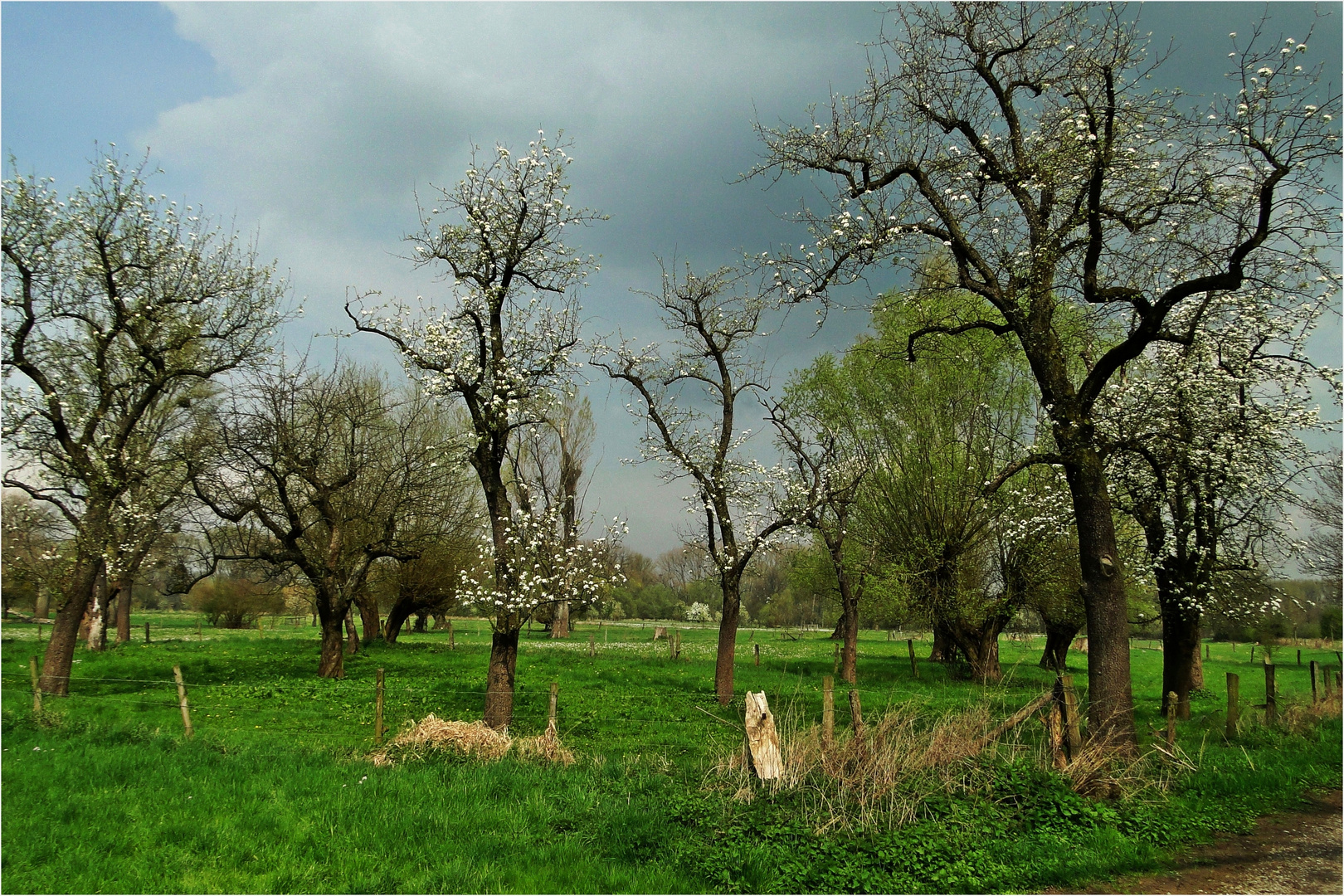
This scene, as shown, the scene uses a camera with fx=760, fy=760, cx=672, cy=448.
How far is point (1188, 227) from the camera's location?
1170 cm

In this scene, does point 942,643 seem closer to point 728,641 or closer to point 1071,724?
point 728,641

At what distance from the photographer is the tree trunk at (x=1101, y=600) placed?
428 inches

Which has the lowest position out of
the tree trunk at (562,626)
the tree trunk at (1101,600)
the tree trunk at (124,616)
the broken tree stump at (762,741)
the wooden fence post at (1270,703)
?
the tree trunk at (562,626)

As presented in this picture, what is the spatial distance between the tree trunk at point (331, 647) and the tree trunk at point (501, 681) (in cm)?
1057

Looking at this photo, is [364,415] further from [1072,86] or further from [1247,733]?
[1247,733]

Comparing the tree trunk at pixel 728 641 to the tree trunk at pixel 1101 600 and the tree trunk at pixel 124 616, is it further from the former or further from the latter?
the tree trunk at pixel 124 616

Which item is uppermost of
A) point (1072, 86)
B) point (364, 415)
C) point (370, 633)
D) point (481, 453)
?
point (1072, 86)

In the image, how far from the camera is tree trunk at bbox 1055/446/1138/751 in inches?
428

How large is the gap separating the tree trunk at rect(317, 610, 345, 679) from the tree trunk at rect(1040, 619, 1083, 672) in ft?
79.6

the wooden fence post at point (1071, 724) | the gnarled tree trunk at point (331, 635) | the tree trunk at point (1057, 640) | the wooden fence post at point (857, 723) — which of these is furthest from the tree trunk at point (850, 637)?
the gnarled tree trunk at point (331, 635)

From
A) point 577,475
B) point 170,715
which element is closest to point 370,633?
point 577,475

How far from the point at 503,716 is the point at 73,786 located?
654 cm

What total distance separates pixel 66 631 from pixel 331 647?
6.78 m

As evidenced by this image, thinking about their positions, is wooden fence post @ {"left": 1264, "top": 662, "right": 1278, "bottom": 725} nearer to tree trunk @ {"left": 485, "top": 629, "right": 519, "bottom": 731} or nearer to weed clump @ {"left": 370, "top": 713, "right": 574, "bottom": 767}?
weed clump @ {"left": 370, "top": 713, "right": 574, "bottom": 767}
